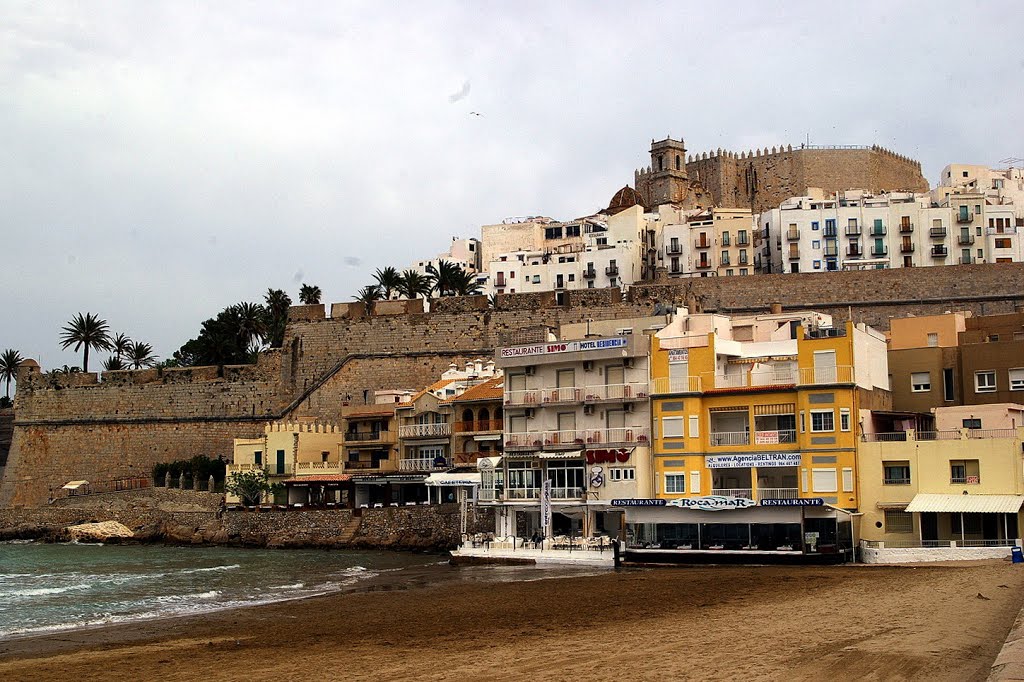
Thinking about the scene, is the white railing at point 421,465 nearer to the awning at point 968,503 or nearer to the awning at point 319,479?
the awning at point 319,479

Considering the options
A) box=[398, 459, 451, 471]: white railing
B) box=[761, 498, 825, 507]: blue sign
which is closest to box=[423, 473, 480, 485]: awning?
box=[398, 459, 451, 471]: white railing

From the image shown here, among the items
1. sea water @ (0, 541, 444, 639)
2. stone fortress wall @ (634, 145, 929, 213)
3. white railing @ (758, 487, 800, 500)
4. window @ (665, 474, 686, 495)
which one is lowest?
sea water @ (0, 541, 444, 639)

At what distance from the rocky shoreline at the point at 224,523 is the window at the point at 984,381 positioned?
661 inches

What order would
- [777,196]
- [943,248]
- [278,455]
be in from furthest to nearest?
[777,196], [943,248], [278,455]

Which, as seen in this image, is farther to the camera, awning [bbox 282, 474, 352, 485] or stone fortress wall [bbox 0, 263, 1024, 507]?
stone fortress wall [bbox 0, 263, 1024, 507]

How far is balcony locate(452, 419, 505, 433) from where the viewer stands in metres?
45.8

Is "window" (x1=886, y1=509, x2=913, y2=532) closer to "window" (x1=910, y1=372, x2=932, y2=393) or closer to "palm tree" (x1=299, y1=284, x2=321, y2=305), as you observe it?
"window" (x1=910, y1=372, x2=932, y2=393)

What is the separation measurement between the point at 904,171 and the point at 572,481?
65707mm

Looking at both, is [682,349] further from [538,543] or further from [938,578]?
[938,578]

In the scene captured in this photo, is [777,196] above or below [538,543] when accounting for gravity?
above

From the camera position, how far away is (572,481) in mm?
37812

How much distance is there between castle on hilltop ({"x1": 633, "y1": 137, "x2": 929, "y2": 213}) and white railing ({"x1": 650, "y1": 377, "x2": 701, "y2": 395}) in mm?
55420

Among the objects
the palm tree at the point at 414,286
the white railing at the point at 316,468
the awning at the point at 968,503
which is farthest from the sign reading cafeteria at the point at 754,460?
the palm tree at the point at 414,286

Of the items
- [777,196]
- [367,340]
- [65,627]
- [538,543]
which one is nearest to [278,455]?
[367,340]
